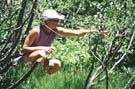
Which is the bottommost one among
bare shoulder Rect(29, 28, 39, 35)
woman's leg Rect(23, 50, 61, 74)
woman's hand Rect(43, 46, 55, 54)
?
woman's leg Rect(23, 50, 61, 74)

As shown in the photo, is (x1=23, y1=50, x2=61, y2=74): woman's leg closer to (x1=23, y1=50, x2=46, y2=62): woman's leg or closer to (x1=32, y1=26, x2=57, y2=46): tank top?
(x1=23, y1=50, x2=46, y2=62): woman's leg

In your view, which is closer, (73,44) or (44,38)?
(73,44)

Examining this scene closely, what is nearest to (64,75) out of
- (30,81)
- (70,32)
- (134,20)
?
(30,81)

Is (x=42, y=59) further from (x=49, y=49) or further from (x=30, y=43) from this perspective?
(x=30, y=43)

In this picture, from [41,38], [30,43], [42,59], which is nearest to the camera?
[42,59]

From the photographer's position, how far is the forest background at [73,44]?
195 inches

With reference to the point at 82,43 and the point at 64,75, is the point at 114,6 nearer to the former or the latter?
the point at 82,43

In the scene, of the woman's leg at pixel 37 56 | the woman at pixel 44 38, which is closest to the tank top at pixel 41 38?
the woman at pixel 44 38

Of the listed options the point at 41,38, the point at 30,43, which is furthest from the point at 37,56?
the point at 41,38

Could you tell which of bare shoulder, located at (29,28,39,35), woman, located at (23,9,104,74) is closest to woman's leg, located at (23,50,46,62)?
woman, located at (23,9,104,74)

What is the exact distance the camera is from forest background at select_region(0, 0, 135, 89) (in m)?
4.96

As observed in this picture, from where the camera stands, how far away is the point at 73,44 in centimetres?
498

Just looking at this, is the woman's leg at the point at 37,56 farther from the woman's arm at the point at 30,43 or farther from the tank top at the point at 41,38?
the tank top at the point at 41,38

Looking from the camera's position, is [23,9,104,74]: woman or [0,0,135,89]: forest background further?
[23,9,104,74]: woman
